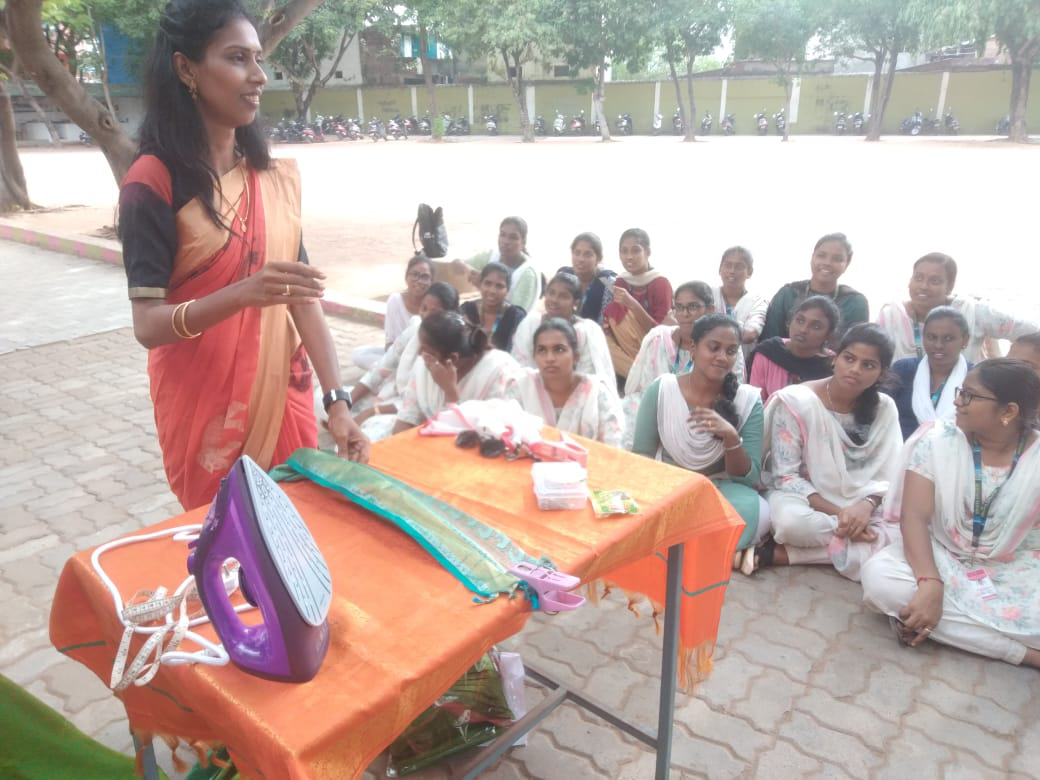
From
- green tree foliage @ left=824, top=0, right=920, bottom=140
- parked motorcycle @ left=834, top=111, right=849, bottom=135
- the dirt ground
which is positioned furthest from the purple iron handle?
parked motorcycle @ left=834, top=111, right=849, bottom=135

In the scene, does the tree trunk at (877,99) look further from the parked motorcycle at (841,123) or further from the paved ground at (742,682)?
the paved ground at (742,682)

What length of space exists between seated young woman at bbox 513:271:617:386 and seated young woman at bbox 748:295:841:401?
77cm

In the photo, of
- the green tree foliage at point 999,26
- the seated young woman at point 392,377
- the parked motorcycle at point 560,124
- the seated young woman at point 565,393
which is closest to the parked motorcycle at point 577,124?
the parked motorcycle at point 560,124

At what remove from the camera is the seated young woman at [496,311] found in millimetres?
4719

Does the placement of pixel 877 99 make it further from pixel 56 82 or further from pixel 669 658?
pixel 669 658

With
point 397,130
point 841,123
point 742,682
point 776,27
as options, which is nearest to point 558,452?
point 742,682

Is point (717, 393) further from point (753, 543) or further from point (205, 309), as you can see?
point (205, 309)

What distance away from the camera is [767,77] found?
32594 mm

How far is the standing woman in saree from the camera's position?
1.63m

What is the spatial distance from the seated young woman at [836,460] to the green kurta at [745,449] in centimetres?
11

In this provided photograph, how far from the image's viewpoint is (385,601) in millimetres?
1291

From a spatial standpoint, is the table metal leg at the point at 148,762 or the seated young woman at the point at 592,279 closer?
the table metal leg at the point at 148,762

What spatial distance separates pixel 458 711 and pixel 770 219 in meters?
10.3

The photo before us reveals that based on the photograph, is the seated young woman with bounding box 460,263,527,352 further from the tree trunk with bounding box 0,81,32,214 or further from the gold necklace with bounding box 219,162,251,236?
the tree trunk with bounding box 0,81,32,214
